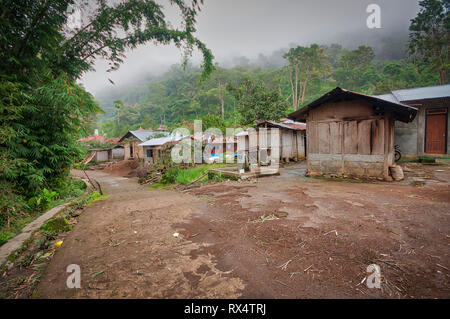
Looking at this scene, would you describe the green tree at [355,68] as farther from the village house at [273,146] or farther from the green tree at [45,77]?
the green tree at [45,77]

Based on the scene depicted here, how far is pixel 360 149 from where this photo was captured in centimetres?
752

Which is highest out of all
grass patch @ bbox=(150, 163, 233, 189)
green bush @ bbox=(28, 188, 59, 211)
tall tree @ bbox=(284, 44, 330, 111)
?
tall tree @ bbox=(284, 44, 330, 111)

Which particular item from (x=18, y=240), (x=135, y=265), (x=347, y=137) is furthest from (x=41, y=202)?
(x=347, y=137)

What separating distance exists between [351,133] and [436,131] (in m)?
8.56

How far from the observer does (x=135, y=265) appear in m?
2.44

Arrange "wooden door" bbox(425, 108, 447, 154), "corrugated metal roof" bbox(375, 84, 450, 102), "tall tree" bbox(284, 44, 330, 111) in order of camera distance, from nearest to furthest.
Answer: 1. "corrugated metal roof" bbox(375, 84, 450, 102)
2. "wooden door" bbox(425, 108, 447, 154)
3. "tall tree" bbox(284, 44, 330, 111)

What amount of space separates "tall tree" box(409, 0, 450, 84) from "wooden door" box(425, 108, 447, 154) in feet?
44.1

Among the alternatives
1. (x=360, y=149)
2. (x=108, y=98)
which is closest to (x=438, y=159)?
(x=360, y=149)

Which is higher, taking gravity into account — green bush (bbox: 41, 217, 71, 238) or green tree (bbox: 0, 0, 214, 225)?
green tree (bbox: 0, 0, 214, 225)

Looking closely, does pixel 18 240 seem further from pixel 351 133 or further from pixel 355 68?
pixel 355 68

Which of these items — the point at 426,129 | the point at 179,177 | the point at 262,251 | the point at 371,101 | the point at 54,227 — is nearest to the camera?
the point at 262,251

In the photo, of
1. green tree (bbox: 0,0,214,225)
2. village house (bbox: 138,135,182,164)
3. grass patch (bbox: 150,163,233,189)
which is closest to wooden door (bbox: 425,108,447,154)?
grass patch (bbox: 150,163,233,189)

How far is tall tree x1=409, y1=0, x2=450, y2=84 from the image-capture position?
1991 centimetres

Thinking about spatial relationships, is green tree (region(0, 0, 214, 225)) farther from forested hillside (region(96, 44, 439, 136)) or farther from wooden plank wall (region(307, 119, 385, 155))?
forested hillside (region(96, 44, 439, 136))
